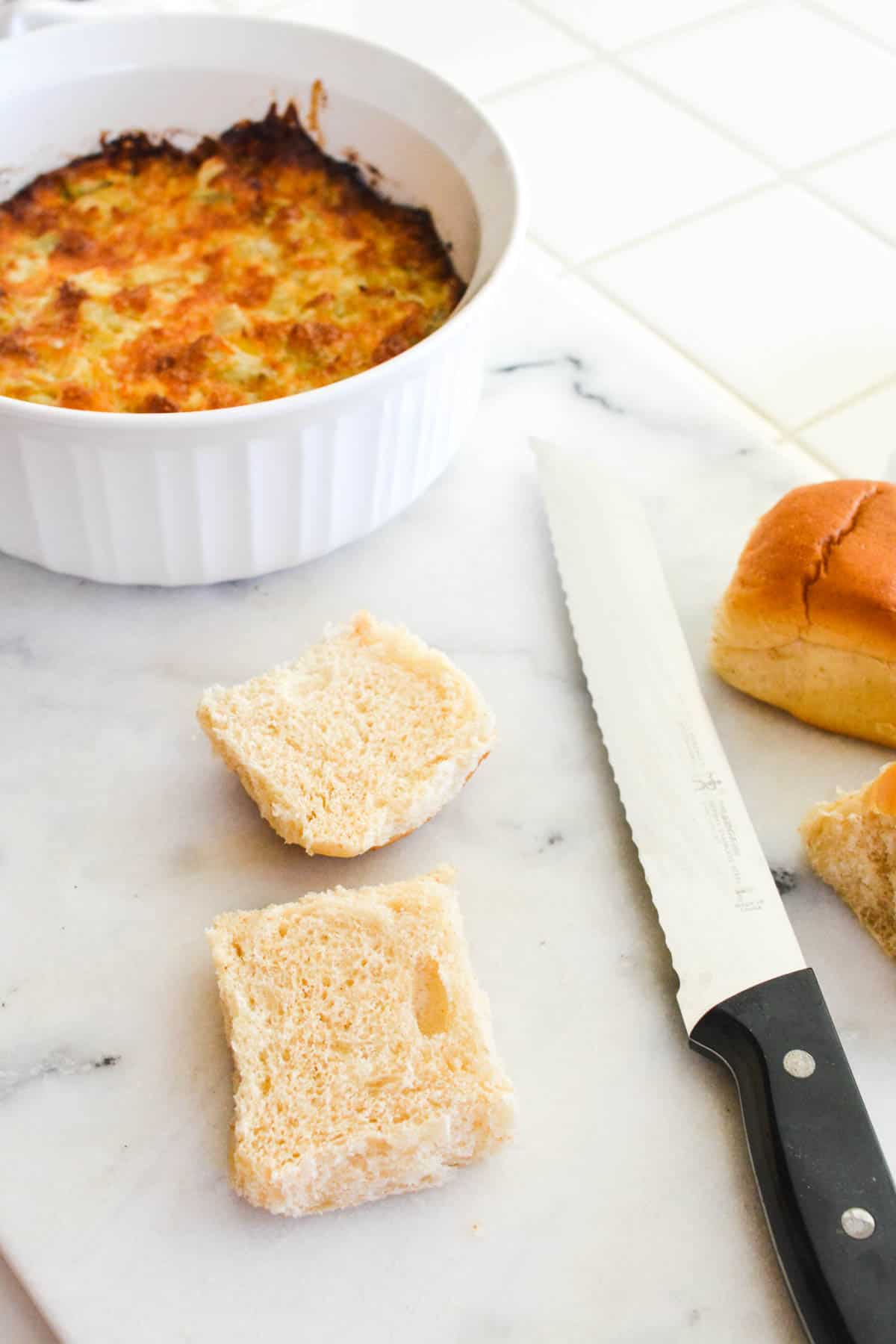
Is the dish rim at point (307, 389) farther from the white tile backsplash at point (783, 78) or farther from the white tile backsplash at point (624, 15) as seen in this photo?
the white tile backsplash at point (624, 15)

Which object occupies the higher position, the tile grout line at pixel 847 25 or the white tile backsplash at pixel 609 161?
the tile grout line at pixel 847 25

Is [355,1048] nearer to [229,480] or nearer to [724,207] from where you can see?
[229,480]

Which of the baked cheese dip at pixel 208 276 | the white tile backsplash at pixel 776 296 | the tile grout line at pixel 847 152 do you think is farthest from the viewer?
the tile grout line at pixel 847 152

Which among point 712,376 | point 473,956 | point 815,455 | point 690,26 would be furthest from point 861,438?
point 690,26

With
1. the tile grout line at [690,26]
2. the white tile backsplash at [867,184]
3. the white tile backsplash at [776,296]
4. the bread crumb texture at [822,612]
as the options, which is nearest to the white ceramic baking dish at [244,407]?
the bread crumb texture at [822,612]

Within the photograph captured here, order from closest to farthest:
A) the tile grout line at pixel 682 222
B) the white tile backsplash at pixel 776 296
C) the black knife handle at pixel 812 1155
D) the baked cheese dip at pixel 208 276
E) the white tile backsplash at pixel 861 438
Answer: the black knife handle at pixel 812 1155, the baked cheese dip at pixel 208 276, the white tile backsplash at pixel 861 438, the white tile backsplash at pixel 776 296, the tile grout line at pixel 682 222

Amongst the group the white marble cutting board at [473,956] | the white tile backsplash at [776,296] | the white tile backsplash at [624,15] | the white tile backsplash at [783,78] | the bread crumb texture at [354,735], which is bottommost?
the white marble cutting board at [473,956]

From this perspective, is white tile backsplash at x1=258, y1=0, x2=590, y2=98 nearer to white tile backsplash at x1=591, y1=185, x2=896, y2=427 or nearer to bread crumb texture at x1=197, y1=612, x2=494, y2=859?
white tile backsplash at x1=591, y1=185, x2=896, y2=427
